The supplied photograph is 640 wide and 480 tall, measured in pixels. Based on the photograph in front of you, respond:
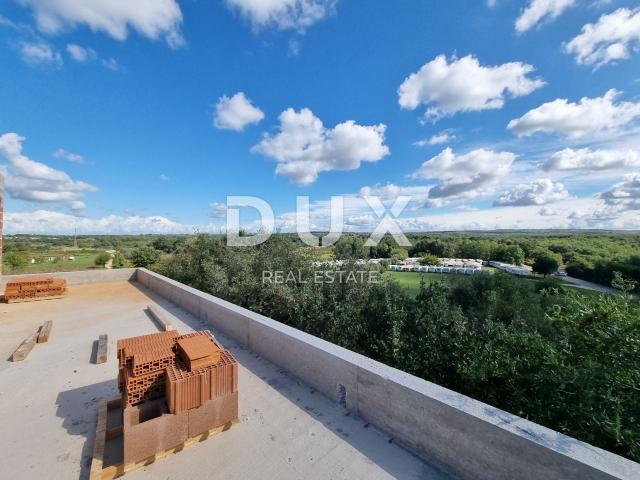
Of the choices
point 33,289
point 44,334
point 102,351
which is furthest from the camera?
point 33,289

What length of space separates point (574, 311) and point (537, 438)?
7.65 feet

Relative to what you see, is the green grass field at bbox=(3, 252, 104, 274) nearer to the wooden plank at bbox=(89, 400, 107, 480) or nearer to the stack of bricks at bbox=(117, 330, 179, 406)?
the wooden plank at bbox=(89, 400, 107, 480)

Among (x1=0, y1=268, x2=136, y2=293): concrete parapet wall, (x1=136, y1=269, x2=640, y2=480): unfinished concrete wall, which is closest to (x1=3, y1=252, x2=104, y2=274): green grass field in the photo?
(x1=0, y1=268, x2=136, y2=293): concrete parapet wall

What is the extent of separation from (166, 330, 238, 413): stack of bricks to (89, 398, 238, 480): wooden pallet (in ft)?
Answer: 0.90

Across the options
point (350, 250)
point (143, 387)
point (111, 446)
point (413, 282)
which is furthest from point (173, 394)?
point (413, 282)

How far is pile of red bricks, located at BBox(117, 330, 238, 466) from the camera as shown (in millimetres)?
1982

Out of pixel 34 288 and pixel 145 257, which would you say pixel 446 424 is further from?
pixel 145 257

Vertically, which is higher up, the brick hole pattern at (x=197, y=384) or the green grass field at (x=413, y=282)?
the brick hole pattern at (x=197, y=384)

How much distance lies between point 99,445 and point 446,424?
2.42m

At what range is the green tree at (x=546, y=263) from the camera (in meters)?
40.6

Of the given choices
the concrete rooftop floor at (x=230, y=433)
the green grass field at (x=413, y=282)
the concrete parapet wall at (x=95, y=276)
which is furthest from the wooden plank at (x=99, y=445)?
the concrete parapet wall at (x=95, y=276)

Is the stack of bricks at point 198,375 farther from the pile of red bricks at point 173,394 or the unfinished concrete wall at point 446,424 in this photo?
the unfinished concrete wall at point 446,424

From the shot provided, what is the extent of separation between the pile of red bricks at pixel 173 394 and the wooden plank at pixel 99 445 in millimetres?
160

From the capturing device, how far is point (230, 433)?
2.26m
